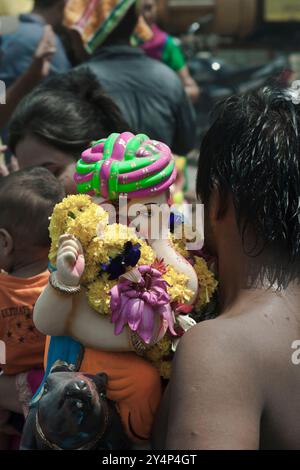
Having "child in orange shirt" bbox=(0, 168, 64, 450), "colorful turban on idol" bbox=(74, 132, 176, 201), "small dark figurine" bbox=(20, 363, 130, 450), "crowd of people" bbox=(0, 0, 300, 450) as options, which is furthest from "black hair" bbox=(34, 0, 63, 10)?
"small dark figurine" bbox=(20, 363, 130, 450)

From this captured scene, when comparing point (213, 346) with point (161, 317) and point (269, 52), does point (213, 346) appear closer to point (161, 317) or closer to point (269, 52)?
point (161, 317)

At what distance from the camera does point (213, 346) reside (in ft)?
5.51

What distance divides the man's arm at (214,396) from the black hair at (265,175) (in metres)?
0.23

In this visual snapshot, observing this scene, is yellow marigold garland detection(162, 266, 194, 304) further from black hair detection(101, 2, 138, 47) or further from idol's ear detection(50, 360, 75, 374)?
black hair detection(101, 2, 138, 47)

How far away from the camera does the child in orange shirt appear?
258 cm

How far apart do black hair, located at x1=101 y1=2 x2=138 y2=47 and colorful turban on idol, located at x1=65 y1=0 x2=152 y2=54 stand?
14 millimetres

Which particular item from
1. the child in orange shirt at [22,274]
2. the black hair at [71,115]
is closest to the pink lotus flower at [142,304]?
the child in orange shirt at [22,274]

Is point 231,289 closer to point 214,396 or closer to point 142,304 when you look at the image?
point 142,304

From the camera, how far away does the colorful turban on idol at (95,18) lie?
3890mm

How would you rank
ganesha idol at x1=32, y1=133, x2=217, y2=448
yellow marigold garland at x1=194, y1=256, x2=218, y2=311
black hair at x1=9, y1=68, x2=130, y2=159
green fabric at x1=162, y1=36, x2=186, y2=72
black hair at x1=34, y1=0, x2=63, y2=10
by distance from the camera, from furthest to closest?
green fabric at x1=162, y1=36, x2=186, y2=72 → black hair at x1=34, y1=0, x2=63, y2=10 → black hair at x1=9, y1=68, x2=130, y2=159 → yellow marigold garland at x1=194, y1=256, x2=218, y2=311 → ganesha idol at x1=32, y1=133, x2=217, y2=448

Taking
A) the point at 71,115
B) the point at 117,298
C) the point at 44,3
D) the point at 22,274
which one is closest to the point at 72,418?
the point at 117,298
